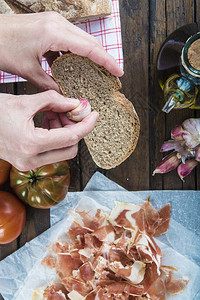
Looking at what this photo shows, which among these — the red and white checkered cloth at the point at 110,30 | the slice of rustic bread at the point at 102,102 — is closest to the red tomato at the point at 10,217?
the slice of rustic bread at the point at 102,102

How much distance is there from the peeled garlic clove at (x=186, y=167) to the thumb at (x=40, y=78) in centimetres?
37

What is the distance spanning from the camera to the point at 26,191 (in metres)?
0.88

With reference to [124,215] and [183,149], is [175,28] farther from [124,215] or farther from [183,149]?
[124,215]

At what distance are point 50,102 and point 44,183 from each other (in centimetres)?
32

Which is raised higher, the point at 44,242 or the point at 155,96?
the point at 155,96

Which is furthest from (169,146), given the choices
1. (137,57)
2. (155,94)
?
(137,57)

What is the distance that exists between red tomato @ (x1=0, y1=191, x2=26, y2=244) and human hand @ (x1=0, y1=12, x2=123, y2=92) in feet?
1.15

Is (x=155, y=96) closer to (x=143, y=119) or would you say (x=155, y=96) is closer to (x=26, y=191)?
(x=143, y=119)

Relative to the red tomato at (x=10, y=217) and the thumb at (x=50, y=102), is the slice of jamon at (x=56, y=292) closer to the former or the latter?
the red tomato at (x=10, y=217)

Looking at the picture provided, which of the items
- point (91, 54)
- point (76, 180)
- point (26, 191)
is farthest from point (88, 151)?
point (91, 54)

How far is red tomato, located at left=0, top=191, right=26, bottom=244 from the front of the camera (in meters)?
0.85

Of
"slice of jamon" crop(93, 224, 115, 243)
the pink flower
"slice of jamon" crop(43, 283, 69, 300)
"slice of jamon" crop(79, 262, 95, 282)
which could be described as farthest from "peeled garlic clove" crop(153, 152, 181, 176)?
"slice of jamon" crop(43, 283, 69, 300)

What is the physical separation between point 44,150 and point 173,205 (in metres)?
0.46

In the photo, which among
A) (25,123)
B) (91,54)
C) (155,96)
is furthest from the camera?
(155,96)
